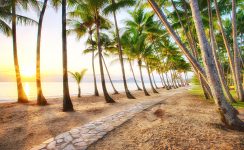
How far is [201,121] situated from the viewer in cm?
A: 559

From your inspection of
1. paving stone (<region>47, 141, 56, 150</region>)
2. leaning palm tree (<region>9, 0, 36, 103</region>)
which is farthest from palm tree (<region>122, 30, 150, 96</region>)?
paving stone (<region>47, 141, 56, 150</region>)

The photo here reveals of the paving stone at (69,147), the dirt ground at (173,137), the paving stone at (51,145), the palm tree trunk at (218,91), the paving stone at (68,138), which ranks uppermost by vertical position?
the palm tree trunk at (218,91)

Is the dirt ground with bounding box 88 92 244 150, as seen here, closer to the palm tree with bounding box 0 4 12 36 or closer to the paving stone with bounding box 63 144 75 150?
the paving stone with bounding box 63 144 75 150

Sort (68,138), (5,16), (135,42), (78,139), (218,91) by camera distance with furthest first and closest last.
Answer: (135,42) < (5,16) < (218,91) < (68,138) < (78,139)

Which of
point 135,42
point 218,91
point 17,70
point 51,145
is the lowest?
point 51,145

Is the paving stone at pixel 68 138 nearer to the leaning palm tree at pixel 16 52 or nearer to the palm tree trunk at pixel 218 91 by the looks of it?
the palm tree trunk at pixel 218 91

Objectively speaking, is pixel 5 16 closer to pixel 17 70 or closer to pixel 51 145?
pixel 17 70

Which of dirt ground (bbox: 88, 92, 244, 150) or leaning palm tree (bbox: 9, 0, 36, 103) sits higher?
leaning palm tree (bbox: 9, 0, 36, 103)

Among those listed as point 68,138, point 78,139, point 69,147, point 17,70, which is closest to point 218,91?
point 78,139

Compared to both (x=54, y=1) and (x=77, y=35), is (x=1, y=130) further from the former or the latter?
(x=77, y=35)

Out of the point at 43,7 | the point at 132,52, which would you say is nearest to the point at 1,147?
the point at 43,7

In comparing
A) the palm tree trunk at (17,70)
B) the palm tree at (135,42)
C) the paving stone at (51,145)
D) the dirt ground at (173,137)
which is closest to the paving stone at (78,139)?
the paving stone at (51,145)

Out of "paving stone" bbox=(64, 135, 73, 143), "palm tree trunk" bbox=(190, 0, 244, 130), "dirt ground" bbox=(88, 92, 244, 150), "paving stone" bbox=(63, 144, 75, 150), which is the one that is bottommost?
"paving stone" bbox=(64, 135, 73, 143)

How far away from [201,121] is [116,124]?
2.84 metres
